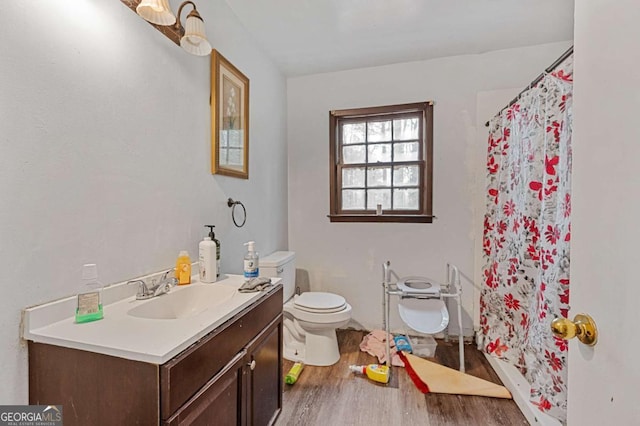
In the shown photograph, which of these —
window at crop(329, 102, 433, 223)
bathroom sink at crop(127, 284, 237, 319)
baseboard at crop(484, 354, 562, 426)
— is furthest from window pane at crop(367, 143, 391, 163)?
bathroom sink at crop(127, 284, 237, 319)

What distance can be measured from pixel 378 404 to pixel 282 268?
1.09 m

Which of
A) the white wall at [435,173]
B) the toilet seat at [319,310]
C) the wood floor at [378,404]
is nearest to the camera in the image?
the wood floor at [378,404]

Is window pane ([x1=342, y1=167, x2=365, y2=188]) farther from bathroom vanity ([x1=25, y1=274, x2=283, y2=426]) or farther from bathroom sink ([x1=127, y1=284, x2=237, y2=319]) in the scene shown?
bathroom vanity ([x1=25, y1=274, x2=283, y2=426])

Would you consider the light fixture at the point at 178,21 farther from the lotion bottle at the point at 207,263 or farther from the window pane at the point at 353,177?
the window pane at the point at 353,177

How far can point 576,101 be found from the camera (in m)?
0.69

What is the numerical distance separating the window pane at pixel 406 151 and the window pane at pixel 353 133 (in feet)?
1.11

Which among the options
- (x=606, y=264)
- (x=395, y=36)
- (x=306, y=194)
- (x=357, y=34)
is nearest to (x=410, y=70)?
(x=395, y=36)

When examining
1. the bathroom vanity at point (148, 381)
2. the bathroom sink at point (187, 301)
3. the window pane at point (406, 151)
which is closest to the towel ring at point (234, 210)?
the bathroom sink at point (187, 301)

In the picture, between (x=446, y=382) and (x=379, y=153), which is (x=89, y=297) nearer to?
Result: (x=446, y=382)

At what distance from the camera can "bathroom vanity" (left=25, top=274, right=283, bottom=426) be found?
74 cm

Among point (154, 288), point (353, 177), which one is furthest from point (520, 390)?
point (154, 288)

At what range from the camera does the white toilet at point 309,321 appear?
6.92ft

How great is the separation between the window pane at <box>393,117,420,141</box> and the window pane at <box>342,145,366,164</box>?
34cm

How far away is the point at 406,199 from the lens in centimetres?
274
